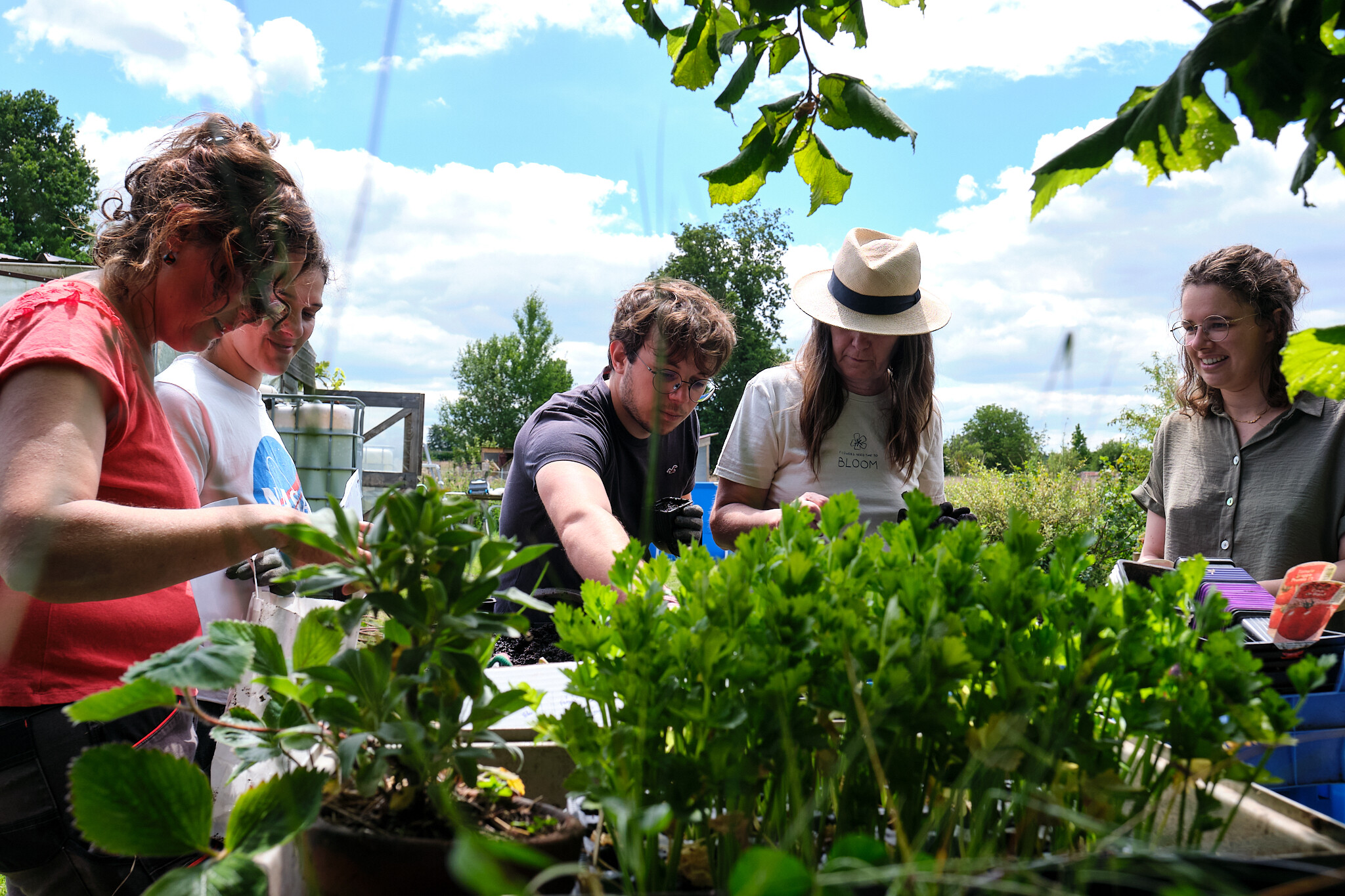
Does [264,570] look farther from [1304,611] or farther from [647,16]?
[1304,611]

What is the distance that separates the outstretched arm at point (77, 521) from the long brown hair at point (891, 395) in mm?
2170

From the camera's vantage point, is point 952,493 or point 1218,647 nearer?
point 1218,647

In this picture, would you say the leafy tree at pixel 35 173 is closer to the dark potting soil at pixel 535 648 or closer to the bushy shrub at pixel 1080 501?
the bushy shrub at pixel 1080 501

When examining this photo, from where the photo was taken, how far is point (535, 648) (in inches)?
69.6

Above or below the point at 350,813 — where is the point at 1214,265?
above

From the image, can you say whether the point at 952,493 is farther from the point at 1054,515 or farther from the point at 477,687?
the point at 477,687

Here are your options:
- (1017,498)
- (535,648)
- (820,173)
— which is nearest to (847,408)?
(535,648)

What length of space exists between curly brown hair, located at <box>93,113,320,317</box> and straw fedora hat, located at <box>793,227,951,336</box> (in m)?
1.88

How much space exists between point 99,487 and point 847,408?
2.44 m

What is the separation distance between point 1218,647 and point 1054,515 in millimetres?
12283

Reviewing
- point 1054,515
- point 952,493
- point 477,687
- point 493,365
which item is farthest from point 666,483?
point 493,365

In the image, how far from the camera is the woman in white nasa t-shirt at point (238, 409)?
2357 millimetres

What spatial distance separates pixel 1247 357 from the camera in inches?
113

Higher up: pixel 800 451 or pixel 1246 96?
pixel 1246 96
